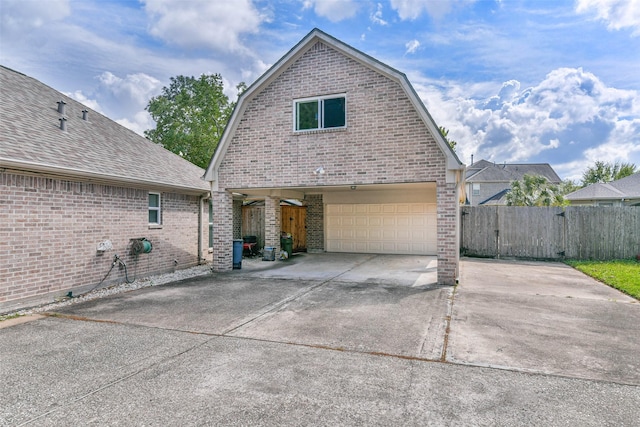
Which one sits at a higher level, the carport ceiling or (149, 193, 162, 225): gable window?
the carport ceiling

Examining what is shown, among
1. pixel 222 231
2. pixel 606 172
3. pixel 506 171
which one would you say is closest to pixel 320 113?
pixel 222 231

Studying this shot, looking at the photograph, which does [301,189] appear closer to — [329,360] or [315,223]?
[315,223]

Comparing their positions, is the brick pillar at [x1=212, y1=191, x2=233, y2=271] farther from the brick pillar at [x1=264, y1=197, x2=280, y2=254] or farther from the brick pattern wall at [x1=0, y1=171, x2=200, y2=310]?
the brick pillar at [x1=264, y1=197, x2=280, y2=254]

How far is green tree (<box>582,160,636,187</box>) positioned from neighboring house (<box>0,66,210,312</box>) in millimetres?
54304

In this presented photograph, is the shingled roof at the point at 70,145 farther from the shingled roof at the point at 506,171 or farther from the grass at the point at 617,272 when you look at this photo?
the shingled roof at the point at 506,171

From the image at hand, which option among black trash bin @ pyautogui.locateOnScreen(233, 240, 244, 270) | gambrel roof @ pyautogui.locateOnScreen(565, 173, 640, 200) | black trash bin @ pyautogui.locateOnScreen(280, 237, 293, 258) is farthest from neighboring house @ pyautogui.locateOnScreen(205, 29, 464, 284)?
gambrel roof @ pyautogui.locateOnScreen(565, 173, 640, 200)

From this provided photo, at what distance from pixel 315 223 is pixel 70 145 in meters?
11.0

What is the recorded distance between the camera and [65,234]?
321 inches

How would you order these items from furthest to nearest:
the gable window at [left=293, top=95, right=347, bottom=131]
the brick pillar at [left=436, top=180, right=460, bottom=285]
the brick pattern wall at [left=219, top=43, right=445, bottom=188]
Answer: the gable window at [left=293, top=95, right=347, bottom=131]
the brick pattern wall at [left=219, top=43, right=445, bottom=188]
the brick pillar at [left=436, top=180, right=460, bottom=285]

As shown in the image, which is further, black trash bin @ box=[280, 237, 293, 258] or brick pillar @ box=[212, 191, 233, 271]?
black trash bin @ box=[280, 237, 293, 258]

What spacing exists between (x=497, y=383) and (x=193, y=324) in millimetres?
4630

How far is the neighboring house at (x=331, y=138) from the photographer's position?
9422mm

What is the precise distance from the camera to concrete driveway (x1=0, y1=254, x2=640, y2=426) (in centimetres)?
331

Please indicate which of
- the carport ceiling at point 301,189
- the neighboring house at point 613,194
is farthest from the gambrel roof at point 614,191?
the carport ceiling at point 301,189
